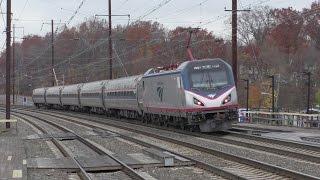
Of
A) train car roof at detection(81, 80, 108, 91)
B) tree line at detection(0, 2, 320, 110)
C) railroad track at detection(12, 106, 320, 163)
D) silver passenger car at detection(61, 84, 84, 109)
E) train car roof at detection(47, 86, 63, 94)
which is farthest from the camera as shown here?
tree line at detection(0, 2, 320, 110)

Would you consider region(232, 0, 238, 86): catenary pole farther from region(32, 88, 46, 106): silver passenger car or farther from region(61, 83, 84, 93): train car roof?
region(32, 88, 46, 106): silver passenger car

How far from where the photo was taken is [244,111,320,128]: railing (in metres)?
30.0

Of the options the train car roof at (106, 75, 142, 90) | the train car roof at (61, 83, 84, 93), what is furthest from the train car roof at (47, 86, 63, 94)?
the train car roof at (106, 75, 142, 90)

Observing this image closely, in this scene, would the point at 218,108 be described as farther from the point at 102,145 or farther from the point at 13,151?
A: the point at 13,151

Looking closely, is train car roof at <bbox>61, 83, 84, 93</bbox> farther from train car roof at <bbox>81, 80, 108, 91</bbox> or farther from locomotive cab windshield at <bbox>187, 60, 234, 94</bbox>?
locomotive cab windshield at <bbox>187, 60, 234, 94</bbox>

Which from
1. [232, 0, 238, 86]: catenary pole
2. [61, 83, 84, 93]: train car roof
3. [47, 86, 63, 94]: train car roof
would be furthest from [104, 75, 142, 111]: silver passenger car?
[47, 86, 63, 94]: train car roof

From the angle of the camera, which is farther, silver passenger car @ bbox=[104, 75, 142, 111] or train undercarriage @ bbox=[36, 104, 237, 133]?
silver passenger car @ bbox=[104, 75, 142, 111]

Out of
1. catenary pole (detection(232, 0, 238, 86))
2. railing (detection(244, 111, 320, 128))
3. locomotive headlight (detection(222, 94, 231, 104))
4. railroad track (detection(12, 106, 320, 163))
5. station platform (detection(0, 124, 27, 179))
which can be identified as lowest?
station platform (detection(0, 124, 27, 179))

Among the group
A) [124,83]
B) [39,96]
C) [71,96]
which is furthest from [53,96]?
[124,83]

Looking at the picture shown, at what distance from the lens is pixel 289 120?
104 feet

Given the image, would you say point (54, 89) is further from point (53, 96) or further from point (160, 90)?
point (160, 90)

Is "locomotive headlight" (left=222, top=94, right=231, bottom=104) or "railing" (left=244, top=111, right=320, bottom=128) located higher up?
"locomotive headlight" (left=222, top=94, right=231, bottom=104)

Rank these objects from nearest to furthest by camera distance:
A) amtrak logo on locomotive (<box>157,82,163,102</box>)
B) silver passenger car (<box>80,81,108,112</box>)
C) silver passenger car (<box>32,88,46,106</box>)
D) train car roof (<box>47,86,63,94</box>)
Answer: amtrak logo on locomotive (<box>157,82,163,102</box>)
silver passenger car (<box>80,81,108,112</box>)
train car roof (<box>47,86,63,94</box>)
silver passenger car (<box>32,88,46,106</box>)

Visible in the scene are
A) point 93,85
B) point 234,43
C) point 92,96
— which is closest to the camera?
point 234,43
